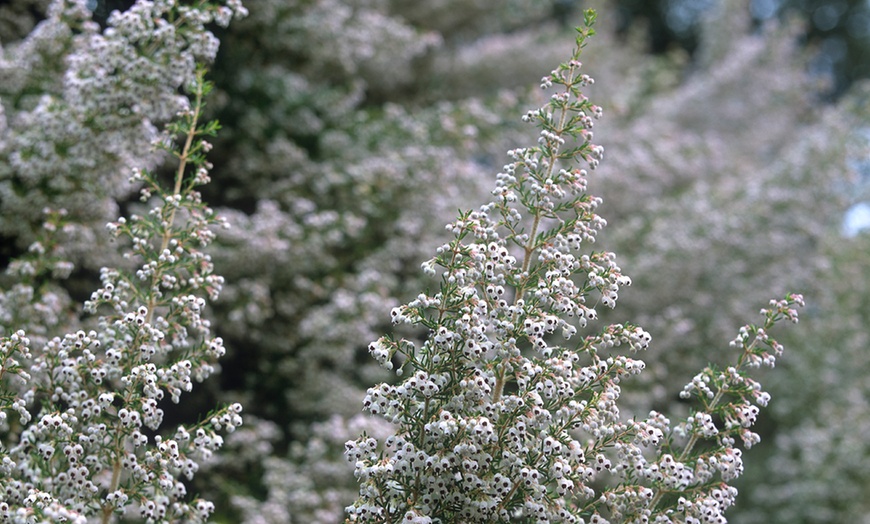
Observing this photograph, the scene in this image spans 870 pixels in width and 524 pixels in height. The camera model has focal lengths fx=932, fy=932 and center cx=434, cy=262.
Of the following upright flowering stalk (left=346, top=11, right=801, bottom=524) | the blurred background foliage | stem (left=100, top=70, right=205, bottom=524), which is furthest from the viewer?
the blurred background foliage

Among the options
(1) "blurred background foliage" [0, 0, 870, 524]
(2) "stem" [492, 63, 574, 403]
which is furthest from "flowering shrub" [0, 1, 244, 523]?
(1) "blurred background foliage" [0, 0, 870, 524]

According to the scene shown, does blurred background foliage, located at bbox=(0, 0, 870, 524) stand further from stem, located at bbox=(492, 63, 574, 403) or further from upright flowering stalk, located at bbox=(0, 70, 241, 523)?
stem, located at bbox=(492, 63, 574, 403)

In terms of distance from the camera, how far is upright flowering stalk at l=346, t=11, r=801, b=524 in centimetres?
290

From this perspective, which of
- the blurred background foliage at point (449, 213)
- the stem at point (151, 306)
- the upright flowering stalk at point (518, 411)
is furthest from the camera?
the blurred background foliage at point (449, 213)

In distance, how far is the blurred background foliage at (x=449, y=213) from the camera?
6.57 m

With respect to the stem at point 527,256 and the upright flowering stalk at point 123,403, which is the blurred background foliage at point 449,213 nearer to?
the upright flowering stalk at point 123,403

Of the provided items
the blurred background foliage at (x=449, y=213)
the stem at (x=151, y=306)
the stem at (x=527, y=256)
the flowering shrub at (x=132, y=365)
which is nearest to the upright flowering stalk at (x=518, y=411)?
the stem at (x=527, y=256)

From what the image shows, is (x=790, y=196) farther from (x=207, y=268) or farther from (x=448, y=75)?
(x=207, y=268)

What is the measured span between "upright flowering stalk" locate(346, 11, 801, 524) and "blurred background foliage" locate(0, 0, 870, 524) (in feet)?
9.09

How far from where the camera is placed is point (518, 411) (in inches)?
116

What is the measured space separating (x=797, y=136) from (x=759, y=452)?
14.6ft

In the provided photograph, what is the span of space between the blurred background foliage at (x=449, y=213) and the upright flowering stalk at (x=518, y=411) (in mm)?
2772

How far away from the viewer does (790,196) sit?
9078 millimetres

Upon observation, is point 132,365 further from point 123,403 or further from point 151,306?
point 151,306
